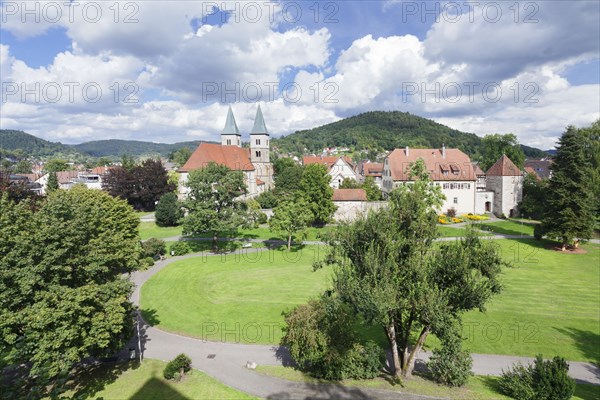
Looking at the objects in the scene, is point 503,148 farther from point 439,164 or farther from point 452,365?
point 452,365

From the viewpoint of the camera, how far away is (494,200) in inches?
2298

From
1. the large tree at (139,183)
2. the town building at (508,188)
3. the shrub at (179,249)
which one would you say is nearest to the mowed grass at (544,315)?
the town building at (508,188)

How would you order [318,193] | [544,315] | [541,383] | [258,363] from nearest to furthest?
[541,383] → [258,363] → [544,315] → [318,193]

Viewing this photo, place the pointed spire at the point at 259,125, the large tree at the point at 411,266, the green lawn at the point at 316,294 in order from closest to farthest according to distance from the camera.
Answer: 1. the large tree at the point at 411,266
2. the green lawn at the point at 316,294
3. the pointed spire at the point at 259,125

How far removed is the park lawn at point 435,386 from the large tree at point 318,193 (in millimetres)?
34137

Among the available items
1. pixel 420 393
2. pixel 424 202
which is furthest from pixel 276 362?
pixel 424 202

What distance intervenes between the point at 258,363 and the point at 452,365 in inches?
380

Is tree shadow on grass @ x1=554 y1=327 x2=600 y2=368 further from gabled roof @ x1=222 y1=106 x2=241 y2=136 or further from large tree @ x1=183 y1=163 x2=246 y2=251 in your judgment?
gabled roof @ x1=222 y1=106 x2=241 y2=136

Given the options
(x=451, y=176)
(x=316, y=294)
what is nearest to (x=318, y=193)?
(x=316, y=294)

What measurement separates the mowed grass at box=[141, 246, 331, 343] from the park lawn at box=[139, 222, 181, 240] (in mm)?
13333

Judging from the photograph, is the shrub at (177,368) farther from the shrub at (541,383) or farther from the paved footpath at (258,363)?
the shrub at (541,383)

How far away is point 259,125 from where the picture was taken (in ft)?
245

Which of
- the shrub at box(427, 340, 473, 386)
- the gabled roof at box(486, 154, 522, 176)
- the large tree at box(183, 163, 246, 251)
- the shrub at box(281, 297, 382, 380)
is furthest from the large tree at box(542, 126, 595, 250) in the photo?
the large tree at box(183, 163, 246, 251)

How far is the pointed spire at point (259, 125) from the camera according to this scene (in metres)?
74.2
